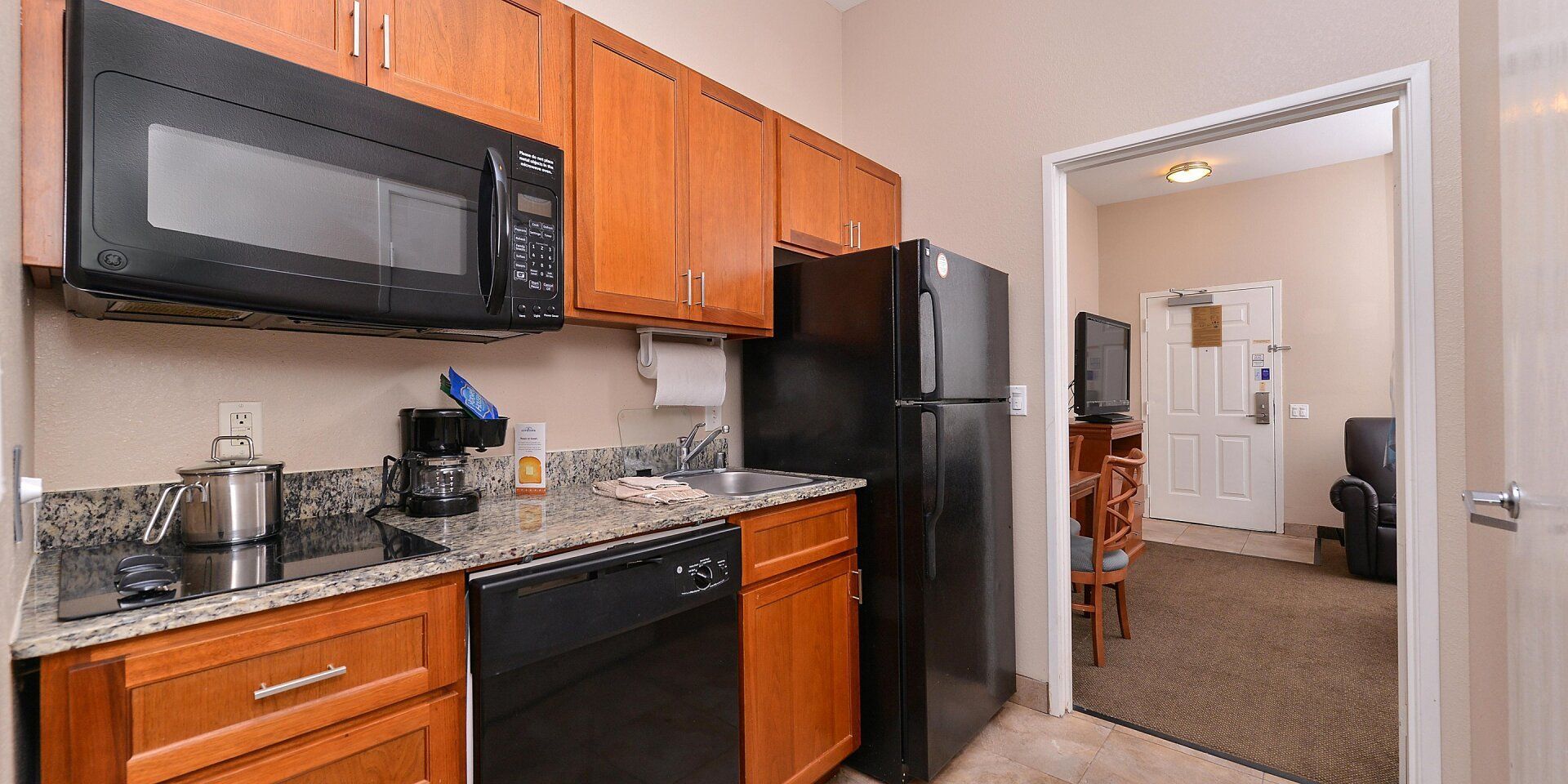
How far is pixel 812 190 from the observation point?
8.03 ft

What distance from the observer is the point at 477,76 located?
5.02ft

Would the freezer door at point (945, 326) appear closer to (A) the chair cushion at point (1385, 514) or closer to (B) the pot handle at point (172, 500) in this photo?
(B) the pot handle at point (172, 500)

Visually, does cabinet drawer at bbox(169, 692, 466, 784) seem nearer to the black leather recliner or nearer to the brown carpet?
the brown carpet

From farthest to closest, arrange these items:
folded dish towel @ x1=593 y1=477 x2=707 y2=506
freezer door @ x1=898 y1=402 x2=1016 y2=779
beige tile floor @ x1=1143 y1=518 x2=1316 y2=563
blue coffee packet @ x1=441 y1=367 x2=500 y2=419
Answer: beige tile floor @ x1=1143 y1=518 x2=1316 y2=563 → freezer door @ x1=898 y1=402 x2=1016 y2=779 → folded dish towel @ x1=593 y1=477 x2=707 y2=506 → blue coffee packet @ x1=441 y1=367 x2=500 y2=419

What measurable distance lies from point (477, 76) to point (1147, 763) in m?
2.77

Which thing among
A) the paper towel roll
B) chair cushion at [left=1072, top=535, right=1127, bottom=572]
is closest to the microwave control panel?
the paper towel roll

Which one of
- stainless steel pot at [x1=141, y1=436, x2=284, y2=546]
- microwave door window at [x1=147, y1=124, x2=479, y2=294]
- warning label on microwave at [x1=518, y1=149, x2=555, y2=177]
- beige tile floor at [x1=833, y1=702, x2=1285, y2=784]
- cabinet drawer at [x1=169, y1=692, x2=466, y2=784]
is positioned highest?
warning label on microwave at [x1=518, y1=149, x2=555, y2=177]

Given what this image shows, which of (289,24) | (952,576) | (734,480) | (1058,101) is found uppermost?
(1058,101)

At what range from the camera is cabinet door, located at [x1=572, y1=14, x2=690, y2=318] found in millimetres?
1721

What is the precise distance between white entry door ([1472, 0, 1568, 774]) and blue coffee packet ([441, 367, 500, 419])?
72.2 inches

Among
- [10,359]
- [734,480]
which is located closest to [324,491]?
[10,359]

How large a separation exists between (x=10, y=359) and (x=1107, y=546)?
3.30 m

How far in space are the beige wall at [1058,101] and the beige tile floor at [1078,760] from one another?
0.26m

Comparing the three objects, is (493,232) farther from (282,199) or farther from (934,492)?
(934,492)
